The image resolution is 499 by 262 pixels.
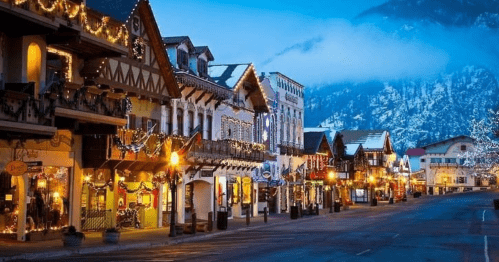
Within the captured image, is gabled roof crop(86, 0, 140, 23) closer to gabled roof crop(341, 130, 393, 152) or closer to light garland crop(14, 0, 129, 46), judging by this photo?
light garland crop(14, 0, 129, 46)

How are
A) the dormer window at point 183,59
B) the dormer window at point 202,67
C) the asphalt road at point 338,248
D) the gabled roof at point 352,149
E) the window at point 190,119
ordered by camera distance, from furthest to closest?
the gabled roof at point 352,149, the dormer window at point 202,67, the window at point 190,119, the dormer window at point 183,59, the asphalt road at point 338,248

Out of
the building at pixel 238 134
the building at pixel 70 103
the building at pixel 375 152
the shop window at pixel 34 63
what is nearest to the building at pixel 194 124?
the building at pixel 238 134

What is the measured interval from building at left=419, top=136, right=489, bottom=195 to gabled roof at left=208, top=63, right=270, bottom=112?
11844 centimetres

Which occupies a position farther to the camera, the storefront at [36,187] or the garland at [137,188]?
the garland at [137,188]

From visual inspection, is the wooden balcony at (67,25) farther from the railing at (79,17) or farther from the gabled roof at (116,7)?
the gabled roof at (116,7)

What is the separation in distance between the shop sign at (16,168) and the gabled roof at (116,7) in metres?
10.6

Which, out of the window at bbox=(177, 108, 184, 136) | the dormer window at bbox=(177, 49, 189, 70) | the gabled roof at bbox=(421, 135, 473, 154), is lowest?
the window at bbox=(177, 108, 184, 136)

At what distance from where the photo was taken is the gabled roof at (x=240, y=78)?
50.7 meters

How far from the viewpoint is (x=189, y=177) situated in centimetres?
4272

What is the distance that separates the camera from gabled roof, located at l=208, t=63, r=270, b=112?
50684 mm

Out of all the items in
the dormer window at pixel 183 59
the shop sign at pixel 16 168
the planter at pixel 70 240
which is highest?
the dormer window at pixel 183 59

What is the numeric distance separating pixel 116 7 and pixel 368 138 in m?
80.9

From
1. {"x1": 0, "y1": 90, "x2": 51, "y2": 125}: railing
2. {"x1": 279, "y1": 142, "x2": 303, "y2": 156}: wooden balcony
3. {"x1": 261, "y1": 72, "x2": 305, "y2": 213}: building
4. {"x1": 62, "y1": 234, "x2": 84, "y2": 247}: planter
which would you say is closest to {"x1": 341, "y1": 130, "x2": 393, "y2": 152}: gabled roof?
{"x1": 261, "y1": 72, "x2": 305, "y2": 213}: building

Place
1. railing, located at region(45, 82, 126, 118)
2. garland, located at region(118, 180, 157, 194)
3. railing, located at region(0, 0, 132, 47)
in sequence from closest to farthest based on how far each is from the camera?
railing, located at region(0, 0, 132, 47), railing, located at region(45, 82, 126, 118), garland, located at region(118, 180, 157, 194)
